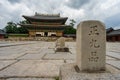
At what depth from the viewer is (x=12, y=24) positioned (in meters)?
61.2

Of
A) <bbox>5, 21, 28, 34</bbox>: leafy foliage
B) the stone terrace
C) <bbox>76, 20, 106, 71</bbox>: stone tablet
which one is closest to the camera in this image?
<bbox>76, 20, 106, 71</bbox>: stone tablet

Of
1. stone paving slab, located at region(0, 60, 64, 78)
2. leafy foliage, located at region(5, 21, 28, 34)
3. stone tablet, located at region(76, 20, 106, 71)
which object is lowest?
stone paving slab, located at region(0, 60, 64, 78)

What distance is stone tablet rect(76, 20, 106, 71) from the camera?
2658 millimetres

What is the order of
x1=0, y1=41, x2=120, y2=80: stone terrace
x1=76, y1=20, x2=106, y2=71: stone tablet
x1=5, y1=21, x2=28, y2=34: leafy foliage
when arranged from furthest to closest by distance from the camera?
x1=5, y1=21, x2=28, y2=34: leafy foliage, x1=0, y1=41, x2=120, y2=80: stone terrace, x1=76, y1=20, x2=106, y2=71: stone tablet

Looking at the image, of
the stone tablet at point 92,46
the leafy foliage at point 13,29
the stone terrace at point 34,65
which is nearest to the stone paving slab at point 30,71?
the stone terrace at point 34,65

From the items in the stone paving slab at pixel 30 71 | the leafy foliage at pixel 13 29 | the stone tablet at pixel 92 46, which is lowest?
the stone paving slab at pixel 30 71

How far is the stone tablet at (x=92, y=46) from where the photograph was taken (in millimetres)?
2658

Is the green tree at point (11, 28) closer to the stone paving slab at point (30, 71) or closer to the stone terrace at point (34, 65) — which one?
the stone terrace at point (34, 65)

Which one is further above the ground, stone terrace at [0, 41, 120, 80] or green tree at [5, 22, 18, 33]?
green tree at [5, 22, 18, 33]

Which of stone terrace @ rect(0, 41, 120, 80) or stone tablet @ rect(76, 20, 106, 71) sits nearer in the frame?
stone tablet @ rect(76, 20, 106, 71)

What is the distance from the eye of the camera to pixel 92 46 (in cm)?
268

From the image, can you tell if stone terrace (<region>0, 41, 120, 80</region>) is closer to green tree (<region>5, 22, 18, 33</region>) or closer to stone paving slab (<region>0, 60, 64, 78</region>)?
stone paving slab (<region>0, 60, 64, 78</region>)

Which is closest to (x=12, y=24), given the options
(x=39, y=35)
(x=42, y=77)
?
(x=39, y=35)

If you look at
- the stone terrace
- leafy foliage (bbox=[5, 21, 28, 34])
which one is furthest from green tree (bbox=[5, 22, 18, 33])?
the stone terrace
